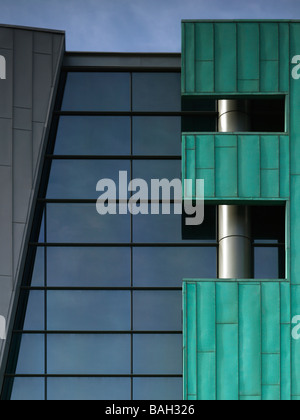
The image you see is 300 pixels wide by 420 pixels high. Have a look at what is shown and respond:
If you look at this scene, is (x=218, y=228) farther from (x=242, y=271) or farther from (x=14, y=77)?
(x=14, y=77)

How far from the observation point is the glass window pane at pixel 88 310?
1706 centimetres

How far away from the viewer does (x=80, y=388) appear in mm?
16672

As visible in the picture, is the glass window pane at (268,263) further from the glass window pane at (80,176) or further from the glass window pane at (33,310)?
the glass window pane at (33,310)

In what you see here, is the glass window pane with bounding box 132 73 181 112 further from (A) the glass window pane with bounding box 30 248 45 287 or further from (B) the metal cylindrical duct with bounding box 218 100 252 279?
(A) the glass window pane with bounding box 30 248 45 287

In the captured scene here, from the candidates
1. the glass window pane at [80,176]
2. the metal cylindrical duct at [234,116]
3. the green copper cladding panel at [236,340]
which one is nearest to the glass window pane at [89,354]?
the green copper cladding panel at [236,340]

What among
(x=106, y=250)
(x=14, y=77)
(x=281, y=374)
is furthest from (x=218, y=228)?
(x=14, y=77)

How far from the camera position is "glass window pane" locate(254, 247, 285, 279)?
17.4 metres

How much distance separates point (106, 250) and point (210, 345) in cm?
393

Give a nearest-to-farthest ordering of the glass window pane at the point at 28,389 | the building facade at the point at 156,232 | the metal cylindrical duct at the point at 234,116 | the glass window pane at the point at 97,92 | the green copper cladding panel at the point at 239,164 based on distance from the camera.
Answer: the building facade at the point at 156,232 < the green copper cladding panel at the point at 239,164 < the glass window pane at the point at 28,389 < the metal cylindrical duct at the point at 234,116 < the glass window pane at the point at 97,92

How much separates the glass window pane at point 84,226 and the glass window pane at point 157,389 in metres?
3.78

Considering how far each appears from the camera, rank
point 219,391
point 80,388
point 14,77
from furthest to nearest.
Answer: point 14,77
point 80,388
point 219,391

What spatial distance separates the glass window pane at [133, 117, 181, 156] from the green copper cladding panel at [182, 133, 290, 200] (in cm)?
163

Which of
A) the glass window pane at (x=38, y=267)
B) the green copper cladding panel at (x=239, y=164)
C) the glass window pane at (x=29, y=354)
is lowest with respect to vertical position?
the glass window pane at (x=29, y=354)

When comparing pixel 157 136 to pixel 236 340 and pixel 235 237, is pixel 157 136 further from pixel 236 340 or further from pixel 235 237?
pixel 236 340
